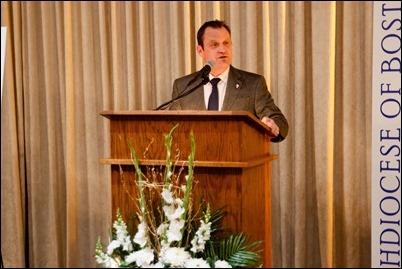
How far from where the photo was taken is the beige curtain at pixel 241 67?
3.65 m

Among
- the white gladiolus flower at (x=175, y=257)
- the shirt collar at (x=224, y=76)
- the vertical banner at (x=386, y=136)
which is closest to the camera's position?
the white gladiolus flower at (x=175, y=257)

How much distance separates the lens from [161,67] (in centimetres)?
347

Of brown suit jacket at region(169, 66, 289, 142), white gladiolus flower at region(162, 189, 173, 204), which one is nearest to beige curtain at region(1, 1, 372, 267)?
brown suit jacket at region(169, 66, 289, 142)

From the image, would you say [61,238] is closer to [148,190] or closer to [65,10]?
[65,10]

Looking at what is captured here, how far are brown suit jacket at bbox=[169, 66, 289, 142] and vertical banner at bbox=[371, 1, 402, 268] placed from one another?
1.02 metres

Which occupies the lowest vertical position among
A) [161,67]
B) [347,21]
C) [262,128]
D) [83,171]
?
[83,171]

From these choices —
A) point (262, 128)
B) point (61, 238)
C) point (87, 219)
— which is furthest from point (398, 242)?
point (61, 238)

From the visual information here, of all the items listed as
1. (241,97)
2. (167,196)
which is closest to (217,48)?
(241,97)

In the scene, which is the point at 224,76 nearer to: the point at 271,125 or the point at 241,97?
the point at 241,97

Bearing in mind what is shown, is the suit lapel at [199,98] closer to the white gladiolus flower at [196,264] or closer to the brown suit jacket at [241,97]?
the brown suit jacket at [241,97]

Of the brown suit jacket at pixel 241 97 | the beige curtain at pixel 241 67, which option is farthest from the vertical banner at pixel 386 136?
the brown suit jacket at pixel 241 97

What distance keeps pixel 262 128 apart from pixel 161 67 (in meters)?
1.15

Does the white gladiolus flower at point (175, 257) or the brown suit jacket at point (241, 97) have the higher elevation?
the brown suit jacket at point (241, 97)

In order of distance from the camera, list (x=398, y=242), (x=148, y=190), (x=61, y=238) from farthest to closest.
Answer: (x=61, y=238) < (x=398, y=242) < (x=148, y=190)
